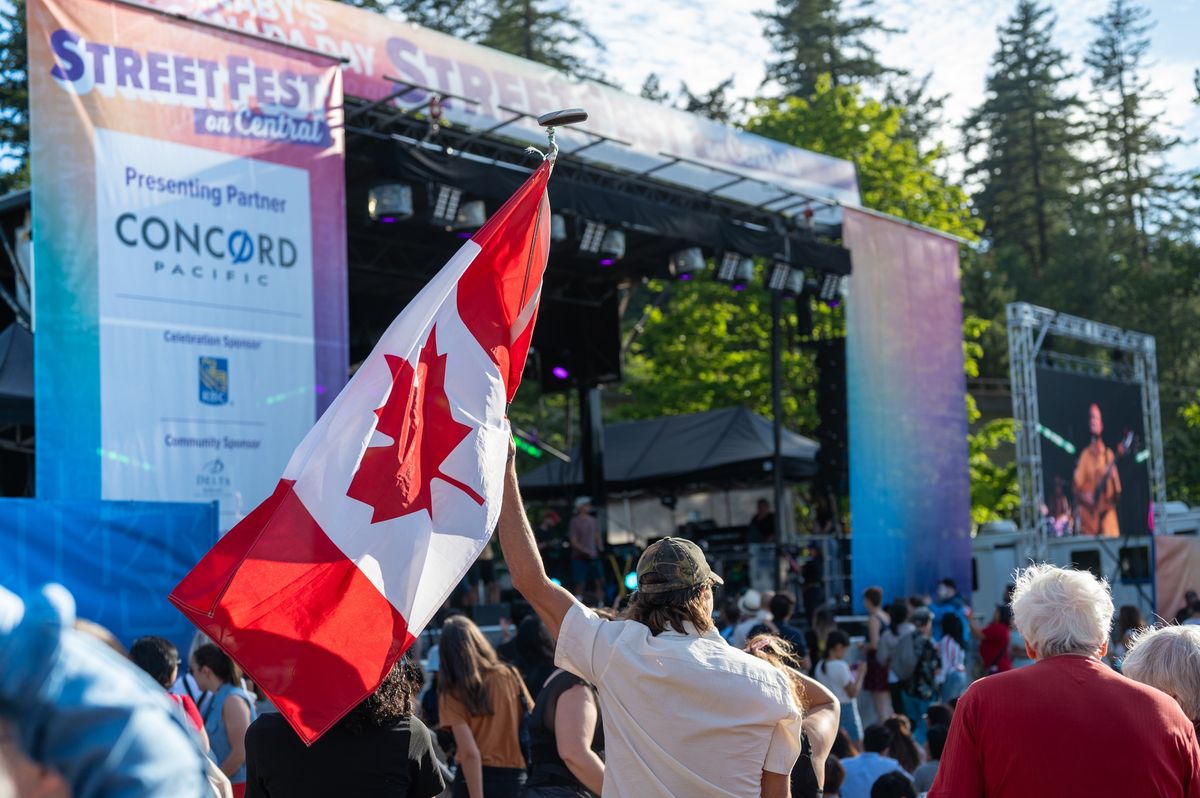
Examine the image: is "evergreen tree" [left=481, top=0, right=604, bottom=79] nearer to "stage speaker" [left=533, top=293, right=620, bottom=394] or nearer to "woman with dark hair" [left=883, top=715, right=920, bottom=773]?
"stage speaker" [left=533, top=293, right=620, bottom=394]

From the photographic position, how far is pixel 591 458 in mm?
20375

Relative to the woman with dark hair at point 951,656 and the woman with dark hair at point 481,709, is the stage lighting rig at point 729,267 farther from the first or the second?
the woman with dark hair at point 481,709

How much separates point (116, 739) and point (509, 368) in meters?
2.84

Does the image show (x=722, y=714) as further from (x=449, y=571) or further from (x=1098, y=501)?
(x=1098, y=501)

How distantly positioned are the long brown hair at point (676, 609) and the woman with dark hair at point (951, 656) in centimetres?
945

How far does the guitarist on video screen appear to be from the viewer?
830 inches

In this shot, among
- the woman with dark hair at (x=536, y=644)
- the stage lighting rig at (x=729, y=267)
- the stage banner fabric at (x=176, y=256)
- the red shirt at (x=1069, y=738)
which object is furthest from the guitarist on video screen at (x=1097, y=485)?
the red shirt at (x=1069, y=738)

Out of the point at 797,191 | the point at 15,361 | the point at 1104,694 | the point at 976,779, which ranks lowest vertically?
the point at 976,779

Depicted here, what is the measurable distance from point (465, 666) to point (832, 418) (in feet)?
44.8

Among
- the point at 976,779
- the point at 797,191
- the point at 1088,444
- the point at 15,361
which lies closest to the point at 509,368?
the point at 976,779

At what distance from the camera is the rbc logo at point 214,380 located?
10.2 m

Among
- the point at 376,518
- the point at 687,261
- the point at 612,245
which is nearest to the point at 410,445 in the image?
the point at 376,518

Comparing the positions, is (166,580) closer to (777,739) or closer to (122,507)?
(122,507)

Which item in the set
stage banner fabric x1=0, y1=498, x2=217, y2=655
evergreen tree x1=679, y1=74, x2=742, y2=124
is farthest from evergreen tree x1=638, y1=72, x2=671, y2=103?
stage banner fabric x1=0, y1=498, x2=217, y2=655
